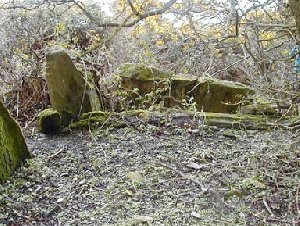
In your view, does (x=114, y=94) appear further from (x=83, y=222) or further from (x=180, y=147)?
(x=83, y=222)

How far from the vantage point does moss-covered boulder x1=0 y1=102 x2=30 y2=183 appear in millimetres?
3443

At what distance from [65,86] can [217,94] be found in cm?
227

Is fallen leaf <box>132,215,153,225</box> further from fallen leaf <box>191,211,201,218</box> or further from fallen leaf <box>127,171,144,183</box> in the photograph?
fallen leaf <box>127,171,144,183</box>

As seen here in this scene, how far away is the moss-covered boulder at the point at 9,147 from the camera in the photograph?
3443mm

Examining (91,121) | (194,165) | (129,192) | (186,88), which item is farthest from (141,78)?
(129,192)

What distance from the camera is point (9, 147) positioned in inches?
143

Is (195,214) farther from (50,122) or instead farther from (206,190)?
(50,122)

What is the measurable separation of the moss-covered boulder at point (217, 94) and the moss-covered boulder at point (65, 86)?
67.8 inches

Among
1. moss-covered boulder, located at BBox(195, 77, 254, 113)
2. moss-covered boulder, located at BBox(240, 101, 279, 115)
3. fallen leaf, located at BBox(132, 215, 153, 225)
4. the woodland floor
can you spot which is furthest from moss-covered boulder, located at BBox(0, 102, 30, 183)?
moss-covered boulder, located at BBox(240, 101, 279, 115)

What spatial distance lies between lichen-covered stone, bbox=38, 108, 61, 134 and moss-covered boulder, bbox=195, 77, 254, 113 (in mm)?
2151

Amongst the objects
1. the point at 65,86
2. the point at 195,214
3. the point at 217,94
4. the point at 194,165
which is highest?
the point at 65,86

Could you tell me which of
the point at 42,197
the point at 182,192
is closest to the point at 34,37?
the point at 42,197

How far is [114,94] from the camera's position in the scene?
5.77 m

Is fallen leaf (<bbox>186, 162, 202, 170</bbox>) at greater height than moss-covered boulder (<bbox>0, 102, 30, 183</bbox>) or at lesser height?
lesser
